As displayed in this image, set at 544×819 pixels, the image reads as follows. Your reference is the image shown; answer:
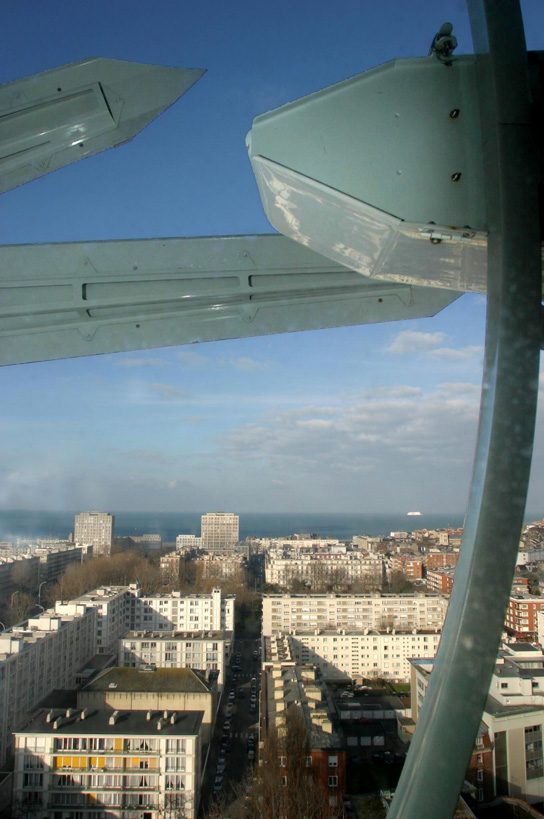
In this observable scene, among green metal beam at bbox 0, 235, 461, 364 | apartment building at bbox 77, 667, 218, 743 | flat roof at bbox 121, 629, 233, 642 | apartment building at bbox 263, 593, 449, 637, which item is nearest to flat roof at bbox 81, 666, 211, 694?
apartment building at bbox 77, 667, 218, 743

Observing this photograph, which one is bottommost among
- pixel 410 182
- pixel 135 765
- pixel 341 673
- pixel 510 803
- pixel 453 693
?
pixel 341 673

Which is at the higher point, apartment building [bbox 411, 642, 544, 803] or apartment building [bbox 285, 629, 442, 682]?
apartment building [bbox 411, 642, 544, 803]

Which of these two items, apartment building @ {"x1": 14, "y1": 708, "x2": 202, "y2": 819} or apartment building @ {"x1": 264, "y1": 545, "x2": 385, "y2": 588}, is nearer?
apartment building @ {"x1": 14, "y1": 708, "x2": 202, "y2": 819}

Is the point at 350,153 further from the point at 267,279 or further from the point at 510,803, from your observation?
the point at 510,803

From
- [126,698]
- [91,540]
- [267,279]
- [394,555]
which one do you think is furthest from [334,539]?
[267,279]

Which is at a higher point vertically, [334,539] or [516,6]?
[516,6]

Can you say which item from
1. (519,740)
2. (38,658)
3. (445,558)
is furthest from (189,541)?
(519,740)

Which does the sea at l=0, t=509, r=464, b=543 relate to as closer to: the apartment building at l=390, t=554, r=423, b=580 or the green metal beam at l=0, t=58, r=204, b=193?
the apartment building at l=390, t=554, r=423, b=580
